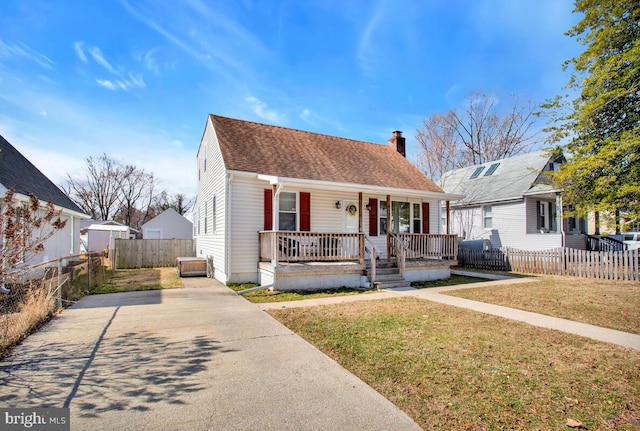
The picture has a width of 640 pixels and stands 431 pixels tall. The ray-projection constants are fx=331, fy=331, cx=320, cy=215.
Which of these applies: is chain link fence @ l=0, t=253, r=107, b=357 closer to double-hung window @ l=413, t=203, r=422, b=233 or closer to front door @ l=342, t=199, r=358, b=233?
front door @ l=342, t=199, r=358, b=233

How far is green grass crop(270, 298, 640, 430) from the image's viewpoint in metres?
3.11

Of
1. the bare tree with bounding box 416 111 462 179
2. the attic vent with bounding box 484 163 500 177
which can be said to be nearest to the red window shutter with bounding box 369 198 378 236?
the attic vent with bounding box 484 163 500 177

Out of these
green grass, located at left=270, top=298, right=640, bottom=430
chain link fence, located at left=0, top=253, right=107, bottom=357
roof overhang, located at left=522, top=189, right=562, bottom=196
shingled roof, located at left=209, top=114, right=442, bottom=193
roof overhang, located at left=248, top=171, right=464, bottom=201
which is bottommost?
green grass, located at left=270, top=298, right=640, bottom=430

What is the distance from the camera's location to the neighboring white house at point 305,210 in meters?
10.6

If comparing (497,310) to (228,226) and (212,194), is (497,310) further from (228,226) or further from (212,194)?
(212,194)

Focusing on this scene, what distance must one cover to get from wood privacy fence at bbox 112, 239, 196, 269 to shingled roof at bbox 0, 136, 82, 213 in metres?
3.52

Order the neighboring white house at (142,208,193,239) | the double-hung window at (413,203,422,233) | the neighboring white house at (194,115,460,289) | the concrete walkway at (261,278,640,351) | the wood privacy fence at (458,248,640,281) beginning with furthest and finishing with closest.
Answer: the neighboring white house at (142,208,193,239), the double-hung window at (413,203,422,233), the wood privacy fence at (458,248,640,281), the neighboring white house at (194,115,460,289), the concrete walkway at (261,278,640,351)

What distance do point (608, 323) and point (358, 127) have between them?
20.9m

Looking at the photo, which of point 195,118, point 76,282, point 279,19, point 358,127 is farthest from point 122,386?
point 358,127

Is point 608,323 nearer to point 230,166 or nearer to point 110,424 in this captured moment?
point 110,424

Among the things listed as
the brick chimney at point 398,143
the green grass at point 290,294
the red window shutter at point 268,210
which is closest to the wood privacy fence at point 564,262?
the brick chimney at point 398,143

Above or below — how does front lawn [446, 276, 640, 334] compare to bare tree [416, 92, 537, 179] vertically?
below

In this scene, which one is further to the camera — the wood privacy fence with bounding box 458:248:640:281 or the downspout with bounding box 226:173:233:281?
the wood privacy fence with bounding box 458:248:640:281

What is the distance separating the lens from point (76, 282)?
36.6ft
